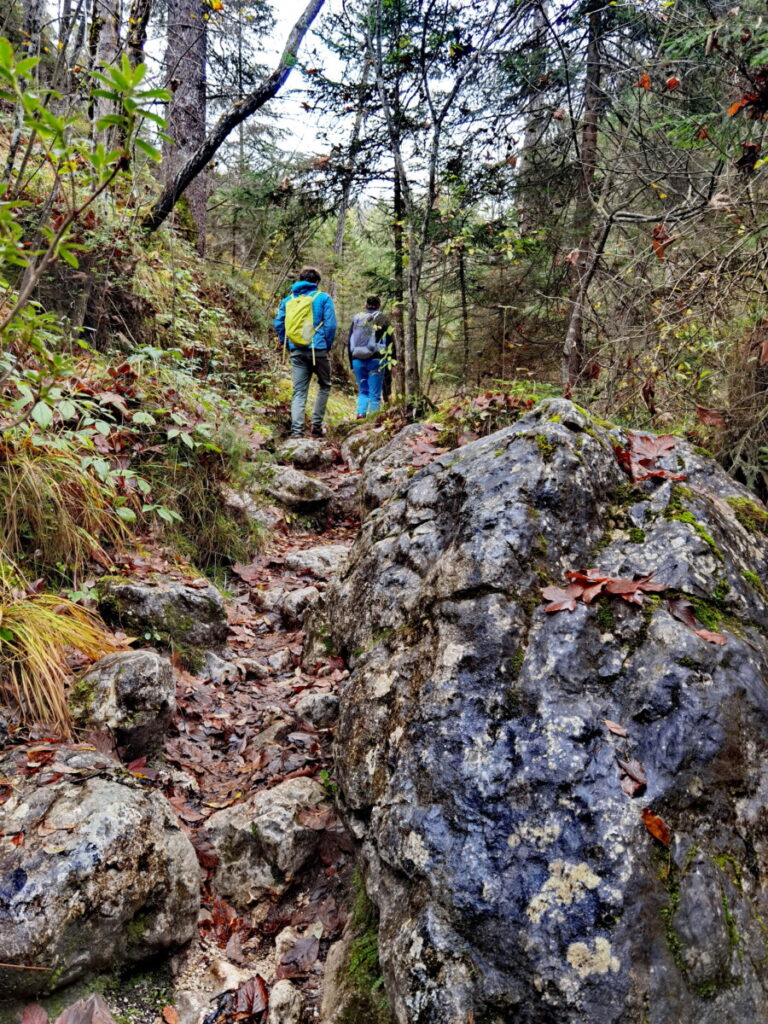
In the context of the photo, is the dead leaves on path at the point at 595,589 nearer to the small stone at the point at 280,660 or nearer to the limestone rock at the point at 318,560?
the small stone at the point at 280,660

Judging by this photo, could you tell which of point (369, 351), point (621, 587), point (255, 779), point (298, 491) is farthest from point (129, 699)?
point (369, 351)

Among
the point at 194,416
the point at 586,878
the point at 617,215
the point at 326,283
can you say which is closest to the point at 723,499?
the point at 586,878

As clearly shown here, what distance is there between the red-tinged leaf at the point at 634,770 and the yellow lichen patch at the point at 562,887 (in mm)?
337

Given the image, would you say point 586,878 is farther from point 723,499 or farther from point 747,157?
point 747,157

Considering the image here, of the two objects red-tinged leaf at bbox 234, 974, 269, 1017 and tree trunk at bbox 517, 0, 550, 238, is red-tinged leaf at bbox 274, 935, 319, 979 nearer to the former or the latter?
red-tinged leaf at bbox 234, 974, 269, 1017

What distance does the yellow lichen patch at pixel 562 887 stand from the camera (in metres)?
1.82

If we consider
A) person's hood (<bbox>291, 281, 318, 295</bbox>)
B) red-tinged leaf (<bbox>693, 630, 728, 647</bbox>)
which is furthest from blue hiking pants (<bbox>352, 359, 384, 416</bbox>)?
red-tinged leaf (<bbox>693, 630, 728, 647</bbox>)

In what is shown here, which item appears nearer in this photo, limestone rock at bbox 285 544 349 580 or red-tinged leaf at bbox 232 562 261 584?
red-tinged leaf at bbox 232 562 261 584

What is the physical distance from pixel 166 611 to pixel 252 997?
7.91 ft

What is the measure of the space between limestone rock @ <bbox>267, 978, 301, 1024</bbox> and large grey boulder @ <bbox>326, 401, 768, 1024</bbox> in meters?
0.50

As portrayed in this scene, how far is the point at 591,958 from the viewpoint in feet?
5.65

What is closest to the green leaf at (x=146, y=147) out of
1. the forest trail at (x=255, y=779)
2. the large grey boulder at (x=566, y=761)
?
the large grey boulder at (x=566, y=761)

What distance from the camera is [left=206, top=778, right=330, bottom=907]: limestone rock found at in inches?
108

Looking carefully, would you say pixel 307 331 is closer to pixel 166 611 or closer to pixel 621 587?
pixel 166 611
